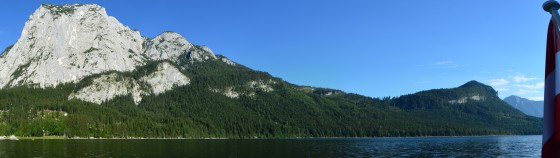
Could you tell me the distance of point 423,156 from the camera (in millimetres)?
125125

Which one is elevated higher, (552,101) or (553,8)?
(553,8)

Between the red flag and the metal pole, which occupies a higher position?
the metal pole

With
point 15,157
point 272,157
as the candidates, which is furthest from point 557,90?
point 15,157

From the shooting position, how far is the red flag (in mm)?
11930

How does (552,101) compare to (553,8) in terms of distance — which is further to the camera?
(553,8)

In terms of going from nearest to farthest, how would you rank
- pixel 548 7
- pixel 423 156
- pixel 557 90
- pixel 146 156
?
pixel 557 90
pixel 548 7
pixel 146 156
pixel 423 156

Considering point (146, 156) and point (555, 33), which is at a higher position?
point (555, 33)

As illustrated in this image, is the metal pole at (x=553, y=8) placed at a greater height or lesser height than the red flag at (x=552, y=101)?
greater

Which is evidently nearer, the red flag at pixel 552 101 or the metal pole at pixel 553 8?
the red flag at pixel 552 101

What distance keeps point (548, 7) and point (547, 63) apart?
1614mm

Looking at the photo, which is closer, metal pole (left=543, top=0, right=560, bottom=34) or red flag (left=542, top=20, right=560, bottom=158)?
red flag (left=542, top=20, right=560, bottom=158)

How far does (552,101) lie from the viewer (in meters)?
12.1

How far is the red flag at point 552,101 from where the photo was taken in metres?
11.9

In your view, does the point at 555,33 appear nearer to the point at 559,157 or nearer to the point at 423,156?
the point at 559,157
